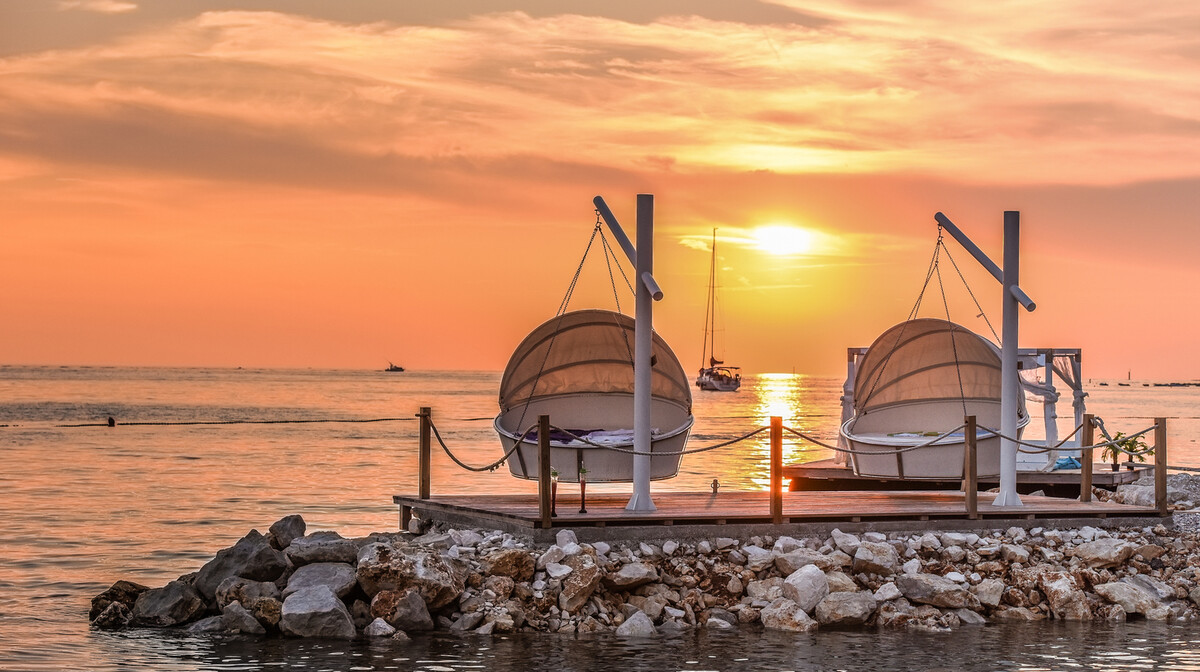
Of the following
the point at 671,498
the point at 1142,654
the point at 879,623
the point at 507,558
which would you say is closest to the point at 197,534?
the point at 671,498

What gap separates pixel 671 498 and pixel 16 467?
3028 cm

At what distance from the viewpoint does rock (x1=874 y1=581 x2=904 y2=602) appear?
15070 mm

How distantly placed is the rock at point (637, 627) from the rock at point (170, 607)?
14.6 feet

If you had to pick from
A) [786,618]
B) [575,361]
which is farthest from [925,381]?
[786,618]

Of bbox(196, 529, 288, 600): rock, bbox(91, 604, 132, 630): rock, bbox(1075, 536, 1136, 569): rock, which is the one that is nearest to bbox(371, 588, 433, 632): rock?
bbox(196, 529, 288, 600): rock

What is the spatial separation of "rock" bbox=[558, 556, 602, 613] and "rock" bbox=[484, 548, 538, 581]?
1.39 ft

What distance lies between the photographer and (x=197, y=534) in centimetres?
2602

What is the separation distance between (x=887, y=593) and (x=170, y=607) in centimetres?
752

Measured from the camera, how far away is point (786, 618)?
14609mm

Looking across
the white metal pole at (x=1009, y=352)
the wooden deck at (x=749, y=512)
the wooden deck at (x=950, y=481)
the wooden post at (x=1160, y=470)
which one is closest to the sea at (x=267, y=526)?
the wooden deck at (x=749, y=512)

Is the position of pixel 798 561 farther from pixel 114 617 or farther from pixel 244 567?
pixel 114 617

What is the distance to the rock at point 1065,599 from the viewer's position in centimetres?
1552

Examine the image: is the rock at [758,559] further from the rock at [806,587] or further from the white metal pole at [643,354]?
the white metal pole at [643,354]

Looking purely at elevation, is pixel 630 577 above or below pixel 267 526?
above
